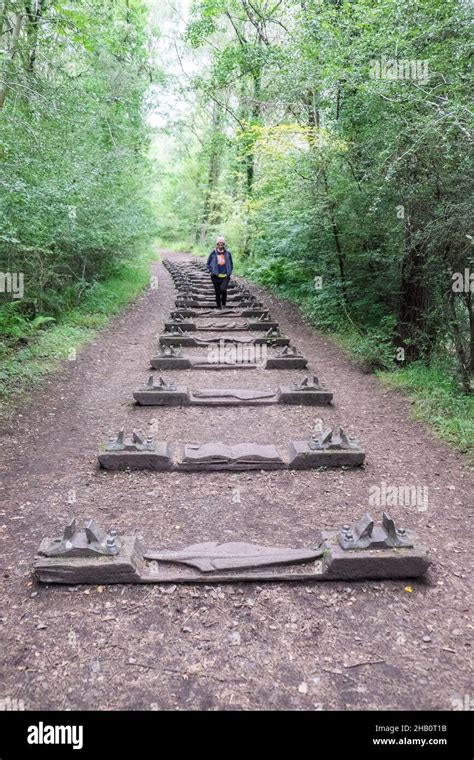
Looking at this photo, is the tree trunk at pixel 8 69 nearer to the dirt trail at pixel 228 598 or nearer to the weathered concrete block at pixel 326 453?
the dirt trail at pixel 228 598

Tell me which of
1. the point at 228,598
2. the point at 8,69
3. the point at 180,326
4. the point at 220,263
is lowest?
the point at 228,598

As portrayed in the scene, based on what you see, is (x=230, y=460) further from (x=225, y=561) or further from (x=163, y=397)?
(x=163, y=397)

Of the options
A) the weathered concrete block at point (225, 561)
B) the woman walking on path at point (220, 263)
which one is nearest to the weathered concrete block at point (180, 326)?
the woman walking on path at point (220, 263)

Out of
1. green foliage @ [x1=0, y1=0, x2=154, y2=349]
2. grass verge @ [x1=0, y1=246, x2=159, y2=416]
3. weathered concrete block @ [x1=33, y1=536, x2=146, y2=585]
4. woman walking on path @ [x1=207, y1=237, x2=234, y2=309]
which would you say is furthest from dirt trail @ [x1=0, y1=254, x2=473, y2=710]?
woman walking on path @ [x1=207, y1=237, x2=234, y2=309]

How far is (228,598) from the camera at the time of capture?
2.78m

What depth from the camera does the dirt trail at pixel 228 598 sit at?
2215 millimetres

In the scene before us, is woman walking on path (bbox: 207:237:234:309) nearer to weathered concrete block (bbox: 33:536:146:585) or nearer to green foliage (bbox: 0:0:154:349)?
green foliage (bbox: 0:0:154:349)

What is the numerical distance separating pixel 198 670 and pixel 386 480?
2.56 m

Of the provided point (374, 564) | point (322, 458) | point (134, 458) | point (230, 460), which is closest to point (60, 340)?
→ point (134, 458)

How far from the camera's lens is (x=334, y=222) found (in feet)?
30.4

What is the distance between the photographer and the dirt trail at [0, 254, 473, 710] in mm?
2215

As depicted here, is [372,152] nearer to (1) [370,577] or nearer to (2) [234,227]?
(1) [370,577]
